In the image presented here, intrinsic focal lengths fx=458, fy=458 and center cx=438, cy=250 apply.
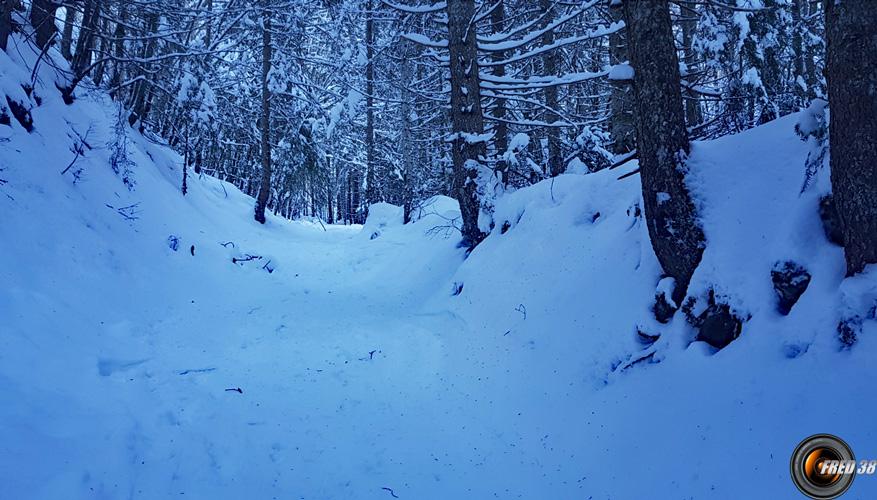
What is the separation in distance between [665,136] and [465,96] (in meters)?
4.89

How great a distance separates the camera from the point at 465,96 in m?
8.44

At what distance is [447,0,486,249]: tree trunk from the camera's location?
8.30 m

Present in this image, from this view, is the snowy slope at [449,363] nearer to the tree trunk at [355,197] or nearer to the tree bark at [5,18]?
the tree bark at [5,18]

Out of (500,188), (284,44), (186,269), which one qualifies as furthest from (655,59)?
(284,44)

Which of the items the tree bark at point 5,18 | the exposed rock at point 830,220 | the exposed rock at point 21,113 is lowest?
the exposed rock at point 830,220

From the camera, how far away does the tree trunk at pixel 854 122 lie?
2746mm

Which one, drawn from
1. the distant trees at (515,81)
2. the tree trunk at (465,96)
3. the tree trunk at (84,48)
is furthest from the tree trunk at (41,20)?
the tree trunk at (465,96)

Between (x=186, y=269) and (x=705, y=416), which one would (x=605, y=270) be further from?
(x=186, y=269)

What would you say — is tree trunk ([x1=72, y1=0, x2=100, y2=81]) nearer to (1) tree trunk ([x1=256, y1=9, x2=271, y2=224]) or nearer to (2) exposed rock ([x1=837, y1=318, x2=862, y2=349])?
(1) tree trunk ([x1=256, y1=9, x2=271, y2=224])

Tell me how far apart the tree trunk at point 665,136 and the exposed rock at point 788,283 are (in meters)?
0.77

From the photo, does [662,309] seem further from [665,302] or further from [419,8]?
[419,8]

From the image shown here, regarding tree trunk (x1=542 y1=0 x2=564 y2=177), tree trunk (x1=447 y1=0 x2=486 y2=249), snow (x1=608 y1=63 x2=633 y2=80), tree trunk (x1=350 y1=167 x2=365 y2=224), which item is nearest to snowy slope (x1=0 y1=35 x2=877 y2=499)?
snow (x1=608 y1=63 x2=633 y2=80)

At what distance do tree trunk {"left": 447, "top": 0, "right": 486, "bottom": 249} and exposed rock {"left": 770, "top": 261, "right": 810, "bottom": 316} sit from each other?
18.6 feet

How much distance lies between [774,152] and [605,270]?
1940 millimetres
